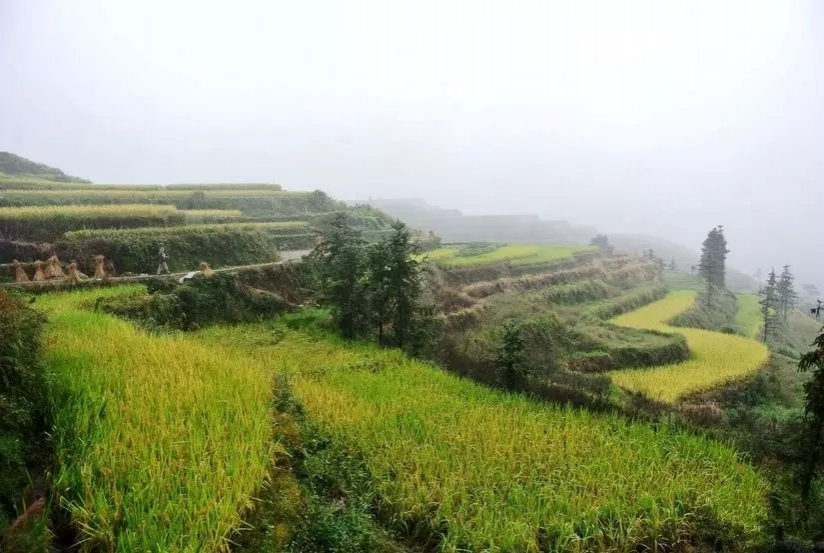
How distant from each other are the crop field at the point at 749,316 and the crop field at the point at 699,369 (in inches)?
526

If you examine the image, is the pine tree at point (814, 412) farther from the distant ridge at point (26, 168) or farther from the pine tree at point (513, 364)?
the distant ridge at point (26, 168)

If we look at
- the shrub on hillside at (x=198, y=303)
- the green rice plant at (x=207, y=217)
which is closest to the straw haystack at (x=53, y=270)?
the shrub on hillside at (x=198, y=303)

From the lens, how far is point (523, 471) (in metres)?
7.76

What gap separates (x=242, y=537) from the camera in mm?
4879

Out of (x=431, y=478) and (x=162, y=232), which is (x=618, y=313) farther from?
(x=431, y=478)

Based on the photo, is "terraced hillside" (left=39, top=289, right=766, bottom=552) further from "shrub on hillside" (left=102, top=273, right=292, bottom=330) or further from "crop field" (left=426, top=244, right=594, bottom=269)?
"crop field" (left=426, top=244, right=594, bottom=269)

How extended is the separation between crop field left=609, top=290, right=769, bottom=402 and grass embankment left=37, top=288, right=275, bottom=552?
14.2 m

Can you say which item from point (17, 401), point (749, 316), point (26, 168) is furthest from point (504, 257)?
point (26, 168)

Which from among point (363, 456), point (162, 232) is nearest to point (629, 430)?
point (363, 456)

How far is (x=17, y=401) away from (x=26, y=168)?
150 feet

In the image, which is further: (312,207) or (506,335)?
(312,207)

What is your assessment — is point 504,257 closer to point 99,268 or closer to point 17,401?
point 99,268

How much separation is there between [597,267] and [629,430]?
3829 centimetres

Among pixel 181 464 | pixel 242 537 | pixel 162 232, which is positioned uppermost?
pixel 162 232
